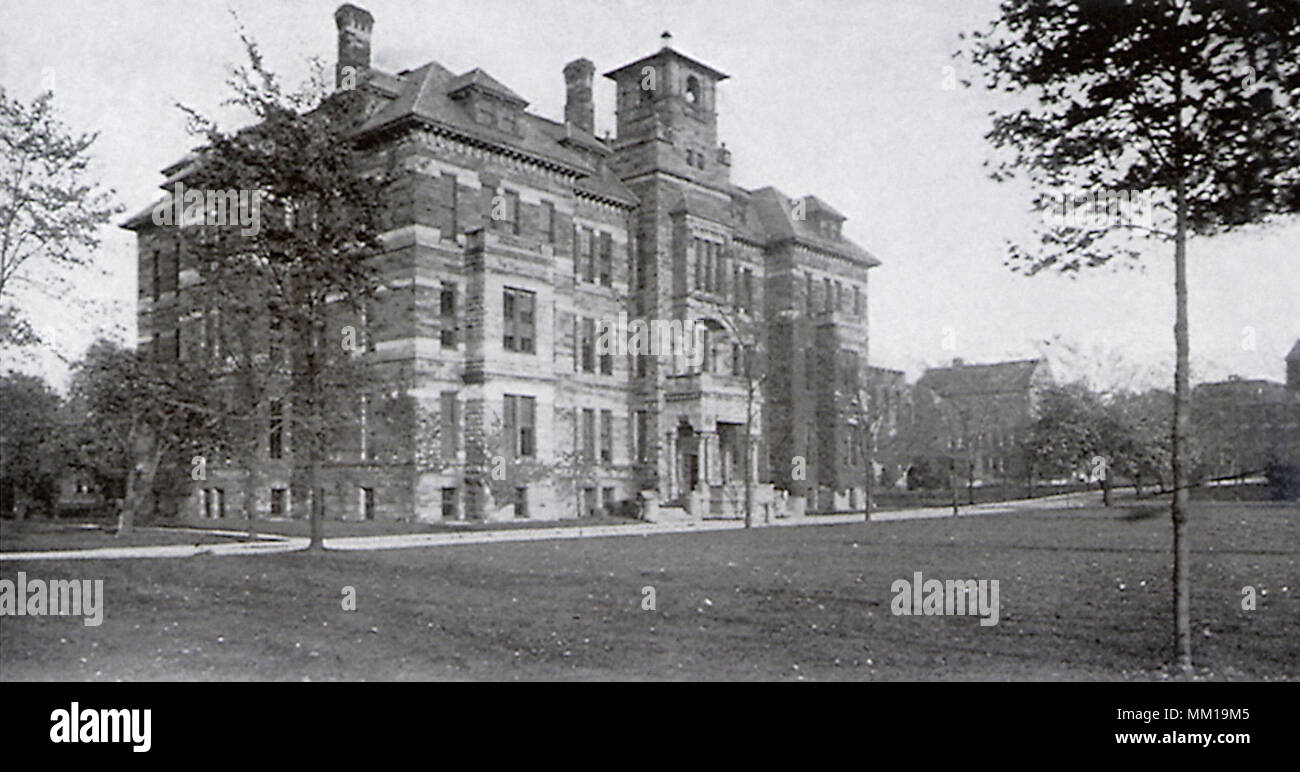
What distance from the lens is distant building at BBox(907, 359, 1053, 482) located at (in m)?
42.2

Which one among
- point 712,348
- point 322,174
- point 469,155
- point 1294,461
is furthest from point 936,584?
point 712,348

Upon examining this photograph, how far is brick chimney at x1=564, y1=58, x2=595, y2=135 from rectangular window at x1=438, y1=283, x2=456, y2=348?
13.0 meters

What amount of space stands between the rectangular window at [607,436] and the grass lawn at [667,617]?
17.5 m

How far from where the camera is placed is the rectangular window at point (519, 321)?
3217 centimetres

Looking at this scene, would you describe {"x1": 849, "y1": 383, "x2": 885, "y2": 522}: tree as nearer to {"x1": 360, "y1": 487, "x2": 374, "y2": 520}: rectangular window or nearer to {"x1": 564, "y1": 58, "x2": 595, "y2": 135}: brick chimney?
{"x1": 564, "y1": 58, "x2": 595, "y2": 135}: brick chimney

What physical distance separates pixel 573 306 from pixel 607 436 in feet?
16.3

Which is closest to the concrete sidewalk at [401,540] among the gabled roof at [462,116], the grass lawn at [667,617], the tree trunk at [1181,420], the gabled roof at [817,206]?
the grass lawn at [667,617]

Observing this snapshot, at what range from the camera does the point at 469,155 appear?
31.2 metres

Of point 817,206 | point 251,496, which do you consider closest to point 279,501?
point 251,496

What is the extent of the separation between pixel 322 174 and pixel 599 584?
9.55 meters

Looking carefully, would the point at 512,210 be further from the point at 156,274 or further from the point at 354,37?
the point at 156,274

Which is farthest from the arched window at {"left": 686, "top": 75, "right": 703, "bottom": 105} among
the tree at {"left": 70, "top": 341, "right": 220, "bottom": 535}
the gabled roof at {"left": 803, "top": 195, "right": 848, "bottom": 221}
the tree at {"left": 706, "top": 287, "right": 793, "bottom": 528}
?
the tree at {"left": 70, "top": 341, "right": 220, "bottom": 535}

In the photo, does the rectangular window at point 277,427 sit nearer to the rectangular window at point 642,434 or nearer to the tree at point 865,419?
the rectangular window at point 642,434
